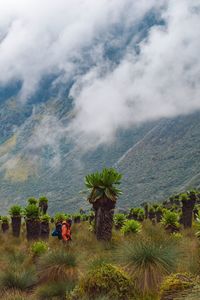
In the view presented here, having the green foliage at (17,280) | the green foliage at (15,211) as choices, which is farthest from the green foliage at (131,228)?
the green foliage at (17,280)

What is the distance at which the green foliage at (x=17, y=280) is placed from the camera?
15.2 metres

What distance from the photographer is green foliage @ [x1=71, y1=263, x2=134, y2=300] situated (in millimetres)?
11352

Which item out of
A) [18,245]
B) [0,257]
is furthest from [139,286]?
[18,245]

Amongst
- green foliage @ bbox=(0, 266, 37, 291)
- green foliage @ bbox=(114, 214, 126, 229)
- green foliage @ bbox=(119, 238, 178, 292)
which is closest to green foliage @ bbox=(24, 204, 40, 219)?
green foliage @ bbox=(114, 214, 126, 229)

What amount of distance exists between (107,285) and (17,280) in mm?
4995

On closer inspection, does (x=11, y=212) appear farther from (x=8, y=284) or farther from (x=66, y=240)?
(x=8, y=284)

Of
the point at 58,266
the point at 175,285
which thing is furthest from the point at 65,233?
the point at 175,285

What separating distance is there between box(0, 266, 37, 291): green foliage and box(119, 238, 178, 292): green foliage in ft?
13.0

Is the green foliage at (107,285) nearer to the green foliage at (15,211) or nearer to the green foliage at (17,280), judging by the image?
the green foliage at (17,280)

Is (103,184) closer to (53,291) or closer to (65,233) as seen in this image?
(65,233)

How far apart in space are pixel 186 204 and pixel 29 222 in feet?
46.1

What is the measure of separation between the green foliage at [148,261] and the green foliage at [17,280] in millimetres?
3956

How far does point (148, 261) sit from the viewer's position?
40.9 ft

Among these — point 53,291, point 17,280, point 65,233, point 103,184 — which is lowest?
point 53,291
